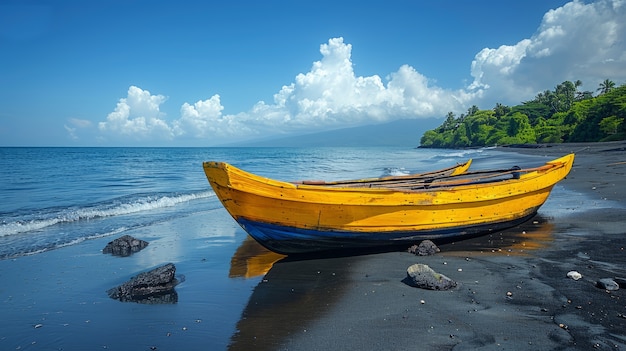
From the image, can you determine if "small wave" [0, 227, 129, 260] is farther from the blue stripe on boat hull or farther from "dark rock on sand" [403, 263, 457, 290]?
"dark rock on sand" [403, 263, 457, 290]

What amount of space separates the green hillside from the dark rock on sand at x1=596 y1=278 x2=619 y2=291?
4826 cm

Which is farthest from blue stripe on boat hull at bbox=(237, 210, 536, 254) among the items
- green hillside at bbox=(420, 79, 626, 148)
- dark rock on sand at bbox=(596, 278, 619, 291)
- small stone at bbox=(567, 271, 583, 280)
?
green hillside at bbox=(420, 79, 626, 148)

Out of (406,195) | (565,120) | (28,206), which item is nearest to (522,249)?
(406,195)

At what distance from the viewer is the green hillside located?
4772cm

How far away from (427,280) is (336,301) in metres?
1.27

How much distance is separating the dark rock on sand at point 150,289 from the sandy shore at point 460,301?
131cm

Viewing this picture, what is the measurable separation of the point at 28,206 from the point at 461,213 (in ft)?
49.5

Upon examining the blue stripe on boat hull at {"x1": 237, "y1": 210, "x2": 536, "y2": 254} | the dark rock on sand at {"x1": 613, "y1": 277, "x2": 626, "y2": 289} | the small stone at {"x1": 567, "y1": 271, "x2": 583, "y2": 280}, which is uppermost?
the blue stripe on boat hull at {"x1": 237, "y1": 210, "x2": 536, "y2": 254}

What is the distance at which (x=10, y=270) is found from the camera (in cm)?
695

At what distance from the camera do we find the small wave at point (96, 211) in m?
10.7

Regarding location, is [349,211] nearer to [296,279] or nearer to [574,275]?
[296,279]

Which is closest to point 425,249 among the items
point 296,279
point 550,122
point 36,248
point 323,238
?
point 323,238

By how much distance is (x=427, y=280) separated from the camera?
17.3 ft

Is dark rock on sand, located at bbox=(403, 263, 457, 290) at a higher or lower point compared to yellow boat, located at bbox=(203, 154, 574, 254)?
lower
